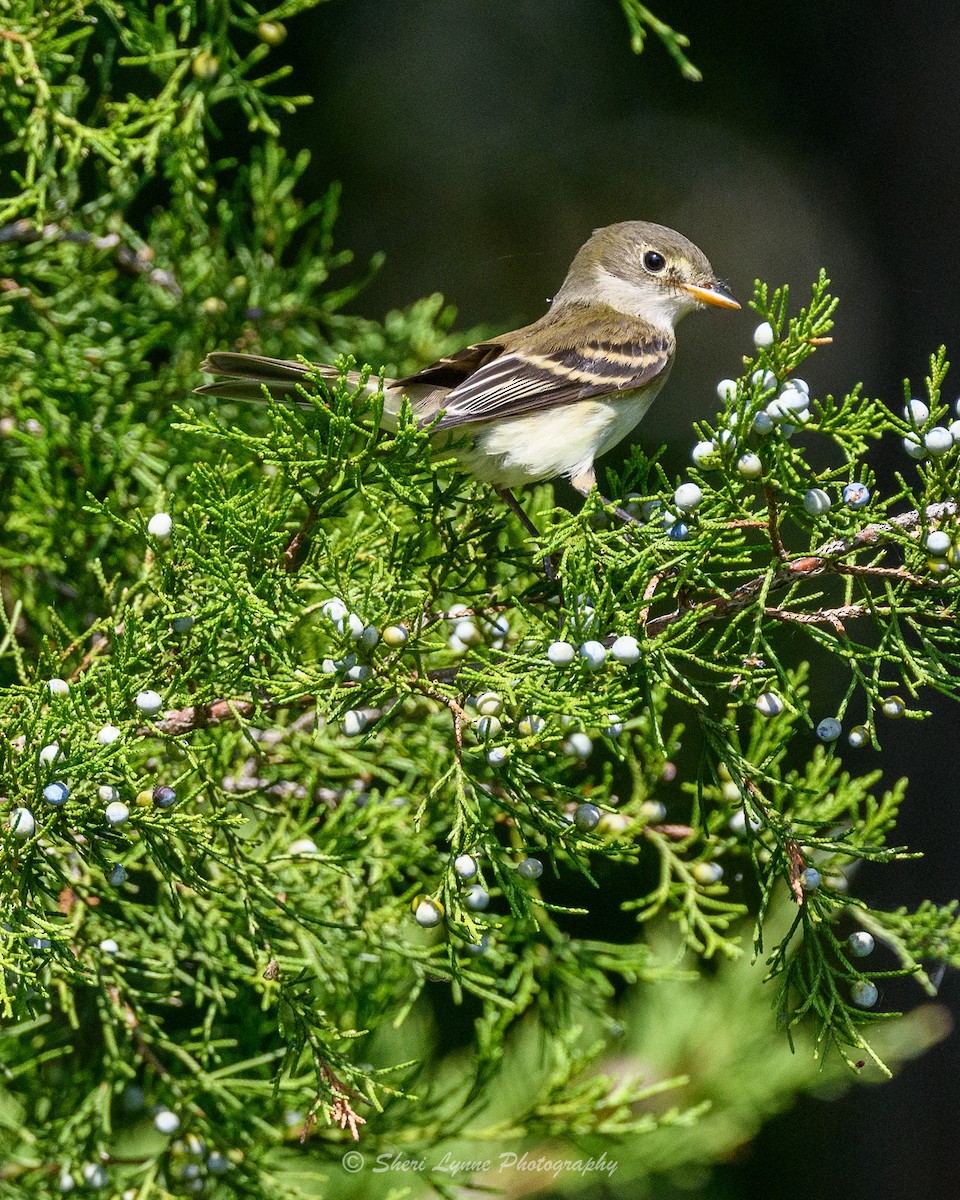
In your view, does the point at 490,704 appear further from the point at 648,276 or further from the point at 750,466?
the point at 648,276

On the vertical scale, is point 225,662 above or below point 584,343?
below

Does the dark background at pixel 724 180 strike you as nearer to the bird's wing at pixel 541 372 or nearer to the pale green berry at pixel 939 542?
the bird's wing at pixel 541 372

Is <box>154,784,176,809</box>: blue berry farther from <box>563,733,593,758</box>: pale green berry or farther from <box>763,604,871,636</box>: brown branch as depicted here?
<box>763,604,871,636</box>: brown branch

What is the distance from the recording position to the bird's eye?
10.4 feet

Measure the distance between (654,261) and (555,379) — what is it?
32.0 inches

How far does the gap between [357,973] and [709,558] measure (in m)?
1.13

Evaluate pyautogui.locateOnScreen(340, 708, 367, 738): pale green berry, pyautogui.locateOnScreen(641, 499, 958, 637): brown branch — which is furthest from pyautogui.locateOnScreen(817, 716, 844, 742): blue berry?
pyautogui.locateOnScreen(340, 708, 367, 738): pale green berry

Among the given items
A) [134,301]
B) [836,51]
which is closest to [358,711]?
[134,301]

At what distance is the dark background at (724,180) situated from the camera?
412 cm

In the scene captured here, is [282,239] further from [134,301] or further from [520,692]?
[520,692]

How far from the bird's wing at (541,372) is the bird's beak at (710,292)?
0.27m

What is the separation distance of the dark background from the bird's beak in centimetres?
128

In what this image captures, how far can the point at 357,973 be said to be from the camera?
2.32 metres

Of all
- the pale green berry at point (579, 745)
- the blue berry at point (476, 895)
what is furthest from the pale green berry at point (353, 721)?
the pale green berry at point (579, 745)
